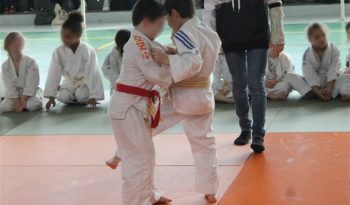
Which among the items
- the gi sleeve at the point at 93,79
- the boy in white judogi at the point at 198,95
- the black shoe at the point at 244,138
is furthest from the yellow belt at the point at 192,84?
the gi sleeve at the point at 93,79

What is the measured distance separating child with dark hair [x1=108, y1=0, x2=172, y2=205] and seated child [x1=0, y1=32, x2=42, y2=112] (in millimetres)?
3537

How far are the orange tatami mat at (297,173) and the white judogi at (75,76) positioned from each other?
241 centimetres

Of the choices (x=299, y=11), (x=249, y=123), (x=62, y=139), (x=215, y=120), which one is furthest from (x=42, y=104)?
(x=299, y=11)

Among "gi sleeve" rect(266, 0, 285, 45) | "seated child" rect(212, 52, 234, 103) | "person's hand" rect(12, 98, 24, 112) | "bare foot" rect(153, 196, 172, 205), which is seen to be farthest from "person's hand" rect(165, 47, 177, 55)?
"person's hand" rect(12, 98, 24, 112)

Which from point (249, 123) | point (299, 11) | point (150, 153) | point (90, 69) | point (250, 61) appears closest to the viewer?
point (150, 153)

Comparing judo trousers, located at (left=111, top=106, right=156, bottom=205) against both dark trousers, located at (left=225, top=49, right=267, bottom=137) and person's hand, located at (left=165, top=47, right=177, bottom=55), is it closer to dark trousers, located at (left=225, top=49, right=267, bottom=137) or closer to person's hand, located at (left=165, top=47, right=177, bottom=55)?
person's hand, located at (left=165, top=47, right=177, bottom=55)

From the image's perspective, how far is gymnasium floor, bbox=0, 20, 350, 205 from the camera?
3.97m

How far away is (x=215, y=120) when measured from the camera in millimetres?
6004

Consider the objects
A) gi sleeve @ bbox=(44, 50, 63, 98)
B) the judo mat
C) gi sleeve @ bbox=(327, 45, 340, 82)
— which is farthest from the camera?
gi sleeve @ bbox=(44, 50, 63, 98)

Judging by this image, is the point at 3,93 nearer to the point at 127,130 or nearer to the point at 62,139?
the point at 62,139

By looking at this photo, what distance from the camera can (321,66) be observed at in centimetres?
666

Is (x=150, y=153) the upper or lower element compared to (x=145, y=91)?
lower

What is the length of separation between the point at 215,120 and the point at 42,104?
212cm

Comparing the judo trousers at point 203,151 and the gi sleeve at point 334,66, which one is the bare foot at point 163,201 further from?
the gi sleeve at point 334,66
